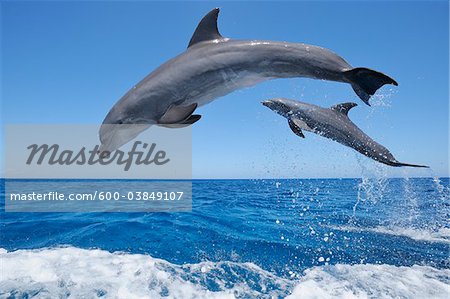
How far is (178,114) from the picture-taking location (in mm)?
3318

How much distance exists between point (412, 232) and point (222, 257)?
29.2 feet

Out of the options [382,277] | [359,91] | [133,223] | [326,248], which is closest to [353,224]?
[326,248]

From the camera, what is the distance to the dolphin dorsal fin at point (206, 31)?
12.7 feet

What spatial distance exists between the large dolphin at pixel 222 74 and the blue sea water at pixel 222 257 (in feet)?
16.5

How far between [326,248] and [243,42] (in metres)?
9.32

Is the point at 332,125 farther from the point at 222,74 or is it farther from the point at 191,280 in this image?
the point at 191,280

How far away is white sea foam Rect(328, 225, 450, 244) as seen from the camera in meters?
13.0

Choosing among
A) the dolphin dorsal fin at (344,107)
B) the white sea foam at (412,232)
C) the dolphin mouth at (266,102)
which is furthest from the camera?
the white sea foam at (412,232)

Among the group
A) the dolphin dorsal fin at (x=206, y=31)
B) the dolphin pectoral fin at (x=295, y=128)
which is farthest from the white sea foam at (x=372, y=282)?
the dolphin dorsal fin at (x=206, y=31)

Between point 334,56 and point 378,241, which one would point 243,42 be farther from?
point 378,241

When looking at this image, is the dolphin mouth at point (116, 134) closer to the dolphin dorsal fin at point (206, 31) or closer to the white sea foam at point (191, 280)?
the dolphin dorsal fin at point (206, 31)

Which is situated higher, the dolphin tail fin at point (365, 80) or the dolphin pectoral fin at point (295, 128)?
the dolphin tail fin at point (365, 80)

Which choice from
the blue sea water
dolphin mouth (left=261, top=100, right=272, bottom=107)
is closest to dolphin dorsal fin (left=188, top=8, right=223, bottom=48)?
dolphin mouth (left=261, top=100, right=272, bottom=107)

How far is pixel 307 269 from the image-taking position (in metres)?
9.00
